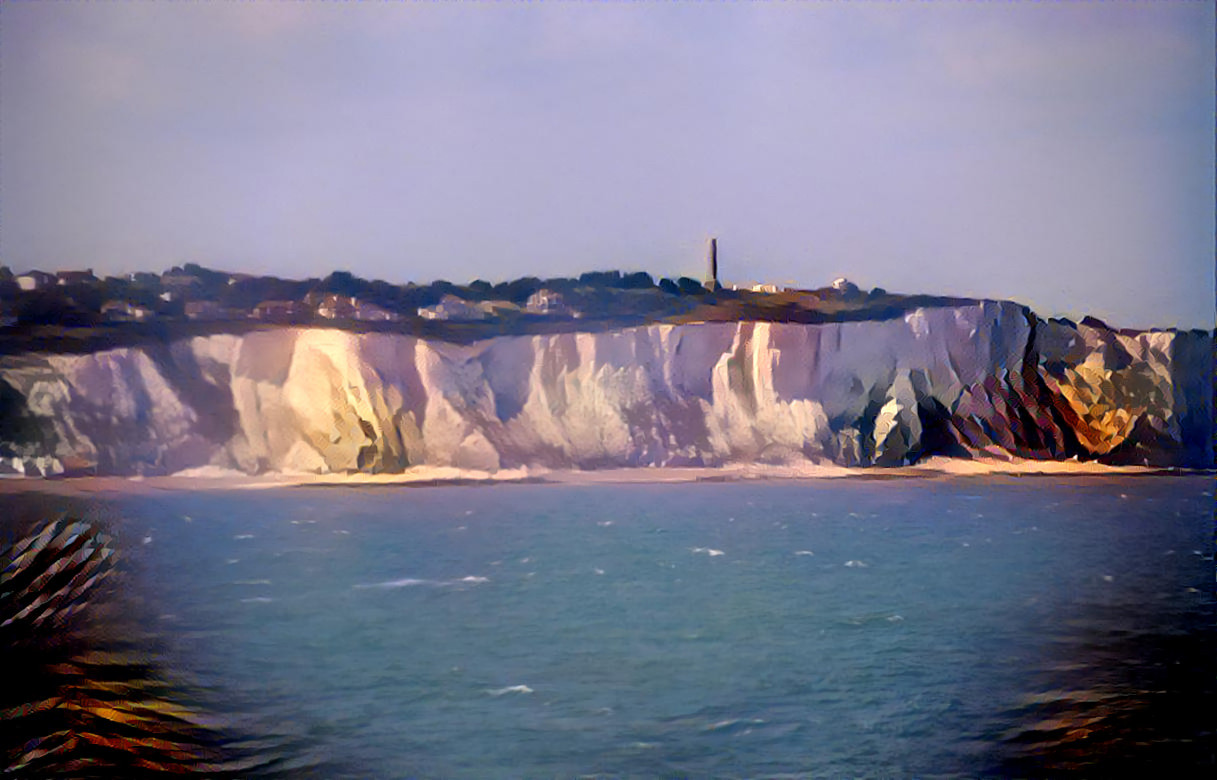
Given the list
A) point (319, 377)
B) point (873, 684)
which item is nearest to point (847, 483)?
point (873, 684)

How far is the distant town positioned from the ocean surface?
586mm

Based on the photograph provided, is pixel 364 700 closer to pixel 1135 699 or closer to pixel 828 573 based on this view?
pixel 828 573

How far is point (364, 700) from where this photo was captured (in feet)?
10.3

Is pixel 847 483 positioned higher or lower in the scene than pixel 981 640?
higher

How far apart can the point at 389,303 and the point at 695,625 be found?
1462 mm

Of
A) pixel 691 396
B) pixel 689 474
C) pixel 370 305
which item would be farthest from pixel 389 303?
pixel 691 396

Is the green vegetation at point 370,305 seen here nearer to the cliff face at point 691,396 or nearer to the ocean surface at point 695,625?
the cliff face at point 691,396

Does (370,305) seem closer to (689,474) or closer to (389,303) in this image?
(389,303)

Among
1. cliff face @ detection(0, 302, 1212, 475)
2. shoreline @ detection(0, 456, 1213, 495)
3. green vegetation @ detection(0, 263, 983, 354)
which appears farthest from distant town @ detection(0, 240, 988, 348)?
shoreline @ detection(0, 456, 1213, 495)

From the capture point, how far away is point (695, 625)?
3.70m

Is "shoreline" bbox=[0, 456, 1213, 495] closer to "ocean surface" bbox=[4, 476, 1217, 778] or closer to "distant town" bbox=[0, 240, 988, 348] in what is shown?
"ocean surface" bbox=[4, 476, 1217, 778]

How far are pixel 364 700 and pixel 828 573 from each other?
6.08 feet

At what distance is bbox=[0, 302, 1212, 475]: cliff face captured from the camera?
3.95m

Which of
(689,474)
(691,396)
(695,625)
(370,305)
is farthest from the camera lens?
(691,396)
